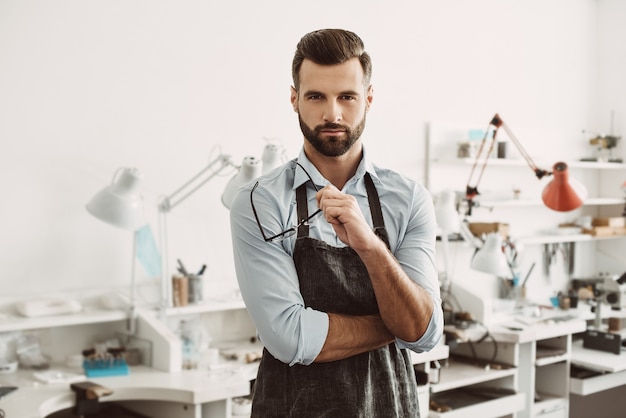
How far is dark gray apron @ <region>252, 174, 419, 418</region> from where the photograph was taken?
159 centimetres

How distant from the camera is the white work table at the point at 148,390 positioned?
8.56 ft

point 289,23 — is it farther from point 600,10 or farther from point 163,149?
point 600,10

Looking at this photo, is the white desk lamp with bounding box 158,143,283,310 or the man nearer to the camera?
the man

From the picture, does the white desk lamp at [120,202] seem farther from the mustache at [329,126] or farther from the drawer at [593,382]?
the drawer at [593,382]

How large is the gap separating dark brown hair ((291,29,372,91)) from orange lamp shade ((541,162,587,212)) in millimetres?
2131

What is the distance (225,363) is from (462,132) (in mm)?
2352

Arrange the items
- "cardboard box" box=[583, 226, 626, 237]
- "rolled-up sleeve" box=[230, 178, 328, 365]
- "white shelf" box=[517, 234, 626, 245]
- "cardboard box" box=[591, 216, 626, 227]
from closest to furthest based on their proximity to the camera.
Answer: "rolled-up sleeve" box=[230, 178, 328, 365]
"white shelf" box=[517, 234, 626, 245]
"cardboard box" box=[583, 226, 626, 237]
"cardboard box" box=[591, 216, 626, 227]

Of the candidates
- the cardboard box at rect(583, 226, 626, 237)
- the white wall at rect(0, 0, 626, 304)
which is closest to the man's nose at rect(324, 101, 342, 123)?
the white wall at rect(0, 0, 626, 304)

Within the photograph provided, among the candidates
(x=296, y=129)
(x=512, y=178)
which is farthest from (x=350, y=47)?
(x=512, y=178)

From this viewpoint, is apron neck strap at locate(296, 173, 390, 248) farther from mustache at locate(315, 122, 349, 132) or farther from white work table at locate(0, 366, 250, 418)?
white work table at locate(0, 366, 250, 418)

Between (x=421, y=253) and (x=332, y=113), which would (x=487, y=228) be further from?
(x=332, y=113)

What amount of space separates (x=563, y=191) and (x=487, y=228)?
97 cm

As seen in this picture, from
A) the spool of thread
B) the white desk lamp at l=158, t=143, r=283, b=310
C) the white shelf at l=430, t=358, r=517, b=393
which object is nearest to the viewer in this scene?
the white desk lamp at l=158, t=143, r=283, b=310

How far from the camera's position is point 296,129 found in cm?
393
